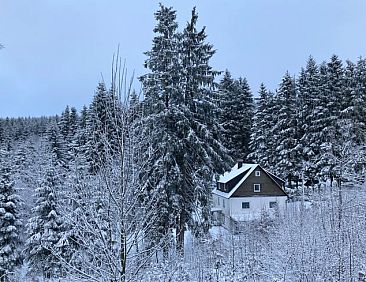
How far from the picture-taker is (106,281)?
608 cm

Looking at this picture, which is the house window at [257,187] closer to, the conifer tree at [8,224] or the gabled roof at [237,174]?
the gabled roof at [237,174]

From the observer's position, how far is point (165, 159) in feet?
54.0

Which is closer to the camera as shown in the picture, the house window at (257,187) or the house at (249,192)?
the house at (249,192)

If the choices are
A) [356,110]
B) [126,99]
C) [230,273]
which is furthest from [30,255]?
[356,110]

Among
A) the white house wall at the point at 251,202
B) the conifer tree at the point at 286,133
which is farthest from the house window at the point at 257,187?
the conifer tree at the point at 286,133

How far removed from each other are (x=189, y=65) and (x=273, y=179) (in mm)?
15736

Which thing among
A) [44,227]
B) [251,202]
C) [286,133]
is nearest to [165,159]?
[44,227]

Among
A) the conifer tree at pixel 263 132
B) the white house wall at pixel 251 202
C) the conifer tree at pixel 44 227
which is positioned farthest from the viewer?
the conifer tree at pixel 263 132

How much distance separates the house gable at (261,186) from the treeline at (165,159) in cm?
400

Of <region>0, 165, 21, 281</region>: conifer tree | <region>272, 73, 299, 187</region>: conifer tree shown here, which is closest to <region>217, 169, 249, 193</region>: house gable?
<region>272, 73, 299, 187</region>: conifer tree

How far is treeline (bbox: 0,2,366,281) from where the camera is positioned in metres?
6.21

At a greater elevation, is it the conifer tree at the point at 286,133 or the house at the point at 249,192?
the conifer tree at the point at 286,133

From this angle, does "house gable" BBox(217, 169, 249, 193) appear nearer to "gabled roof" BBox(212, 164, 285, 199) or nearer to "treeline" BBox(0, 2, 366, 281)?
"gabled roof" BBox(212, 164, 285, 199)

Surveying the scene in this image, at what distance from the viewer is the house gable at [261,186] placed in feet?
96.5
